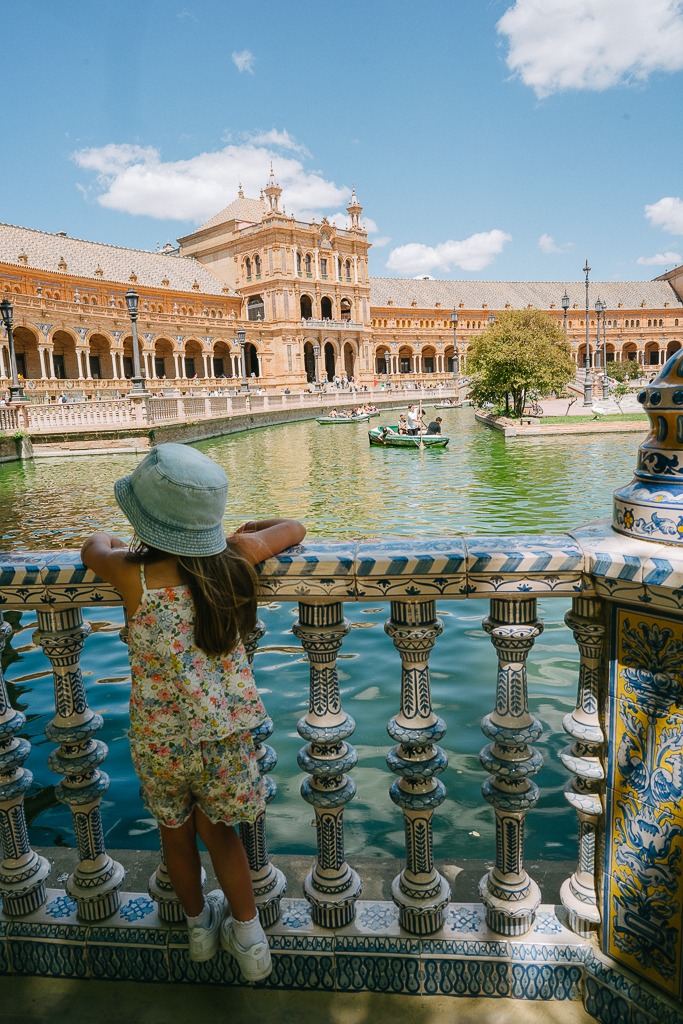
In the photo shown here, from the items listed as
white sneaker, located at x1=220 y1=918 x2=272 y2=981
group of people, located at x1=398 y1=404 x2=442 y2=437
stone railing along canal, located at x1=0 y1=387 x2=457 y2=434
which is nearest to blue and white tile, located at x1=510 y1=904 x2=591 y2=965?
white sneaker, located at x1=220 y1=918 x2=272 y2=981

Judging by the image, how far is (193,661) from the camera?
162 cm

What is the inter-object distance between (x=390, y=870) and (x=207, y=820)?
65 centimetres

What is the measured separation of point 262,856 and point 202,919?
20cm

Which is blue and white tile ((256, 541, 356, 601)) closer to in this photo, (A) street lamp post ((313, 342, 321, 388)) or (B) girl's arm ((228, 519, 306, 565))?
(B) girl's arm ((228, 519, 306, 565))

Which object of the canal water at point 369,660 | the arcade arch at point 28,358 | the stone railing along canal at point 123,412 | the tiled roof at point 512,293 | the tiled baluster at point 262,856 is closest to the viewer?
the tiled baluster at point 262,856

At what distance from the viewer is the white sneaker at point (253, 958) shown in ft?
5.53

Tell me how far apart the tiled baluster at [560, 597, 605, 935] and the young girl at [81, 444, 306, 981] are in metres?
0.71

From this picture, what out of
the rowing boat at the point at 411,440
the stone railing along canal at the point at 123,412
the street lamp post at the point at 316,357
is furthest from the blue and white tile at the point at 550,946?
the street lamp post at the point at 316,357

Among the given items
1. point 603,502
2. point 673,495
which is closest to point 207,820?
point 673,495

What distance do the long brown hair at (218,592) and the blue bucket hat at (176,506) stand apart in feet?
0.11

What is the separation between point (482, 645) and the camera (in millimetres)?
6145

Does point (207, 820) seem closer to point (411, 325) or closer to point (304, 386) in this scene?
point (304, 386)

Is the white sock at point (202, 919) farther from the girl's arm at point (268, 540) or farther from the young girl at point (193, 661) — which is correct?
the girl's arm at point (268, 540)

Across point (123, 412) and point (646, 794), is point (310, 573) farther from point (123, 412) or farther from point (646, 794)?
point (123, 412)
